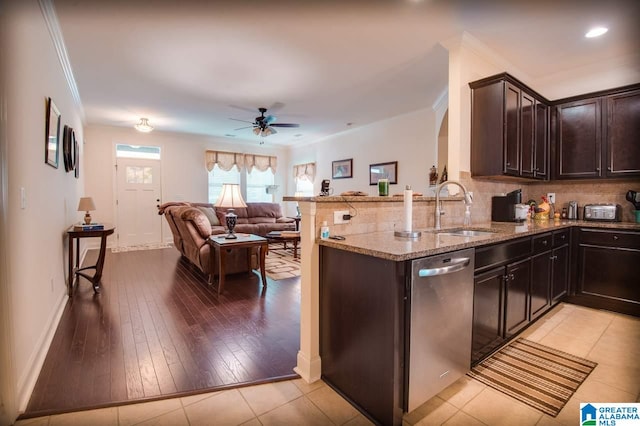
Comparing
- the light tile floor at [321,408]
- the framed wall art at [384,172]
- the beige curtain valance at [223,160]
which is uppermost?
the beige curtain valance at [223,160]

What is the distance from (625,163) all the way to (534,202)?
936 mm

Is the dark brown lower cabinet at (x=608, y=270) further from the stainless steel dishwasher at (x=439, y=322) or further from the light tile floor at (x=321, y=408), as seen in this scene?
the stainless steel dishwasher at (x=439, y=322)

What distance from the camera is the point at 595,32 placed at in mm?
2807

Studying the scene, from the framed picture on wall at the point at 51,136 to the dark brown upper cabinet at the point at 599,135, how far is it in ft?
17.3

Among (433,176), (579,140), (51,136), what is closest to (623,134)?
(579,140)

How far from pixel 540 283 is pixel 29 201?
4.06 m

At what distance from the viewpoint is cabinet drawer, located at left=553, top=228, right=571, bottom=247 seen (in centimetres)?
289

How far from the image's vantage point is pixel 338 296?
1800mm

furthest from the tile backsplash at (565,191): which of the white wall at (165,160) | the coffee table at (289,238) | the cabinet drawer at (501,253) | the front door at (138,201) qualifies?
the front door at (138,201)

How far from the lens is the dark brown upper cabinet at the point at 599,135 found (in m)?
3.12

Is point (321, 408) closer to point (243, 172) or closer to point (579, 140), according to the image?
point (579, 140)

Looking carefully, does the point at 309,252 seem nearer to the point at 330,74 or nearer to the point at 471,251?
the point at 471,251

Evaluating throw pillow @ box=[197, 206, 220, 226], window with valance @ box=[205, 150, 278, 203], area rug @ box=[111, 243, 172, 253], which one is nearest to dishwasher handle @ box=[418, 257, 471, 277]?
throw pillow @ box=[197, 206, 220, 226]

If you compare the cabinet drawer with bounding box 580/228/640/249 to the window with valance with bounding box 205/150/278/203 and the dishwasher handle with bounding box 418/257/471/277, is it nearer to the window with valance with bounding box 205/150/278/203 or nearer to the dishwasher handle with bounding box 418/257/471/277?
the dishwasher handle with bounding box 418/257/471/277
